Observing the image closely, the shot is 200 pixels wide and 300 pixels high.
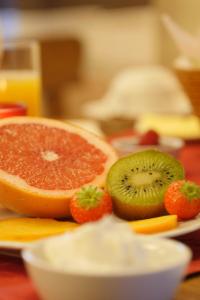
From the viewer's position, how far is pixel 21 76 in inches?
72.2

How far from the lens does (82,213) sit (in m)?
0.94

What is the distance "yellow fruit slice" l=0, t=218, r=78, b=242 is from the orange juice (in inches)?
33.5

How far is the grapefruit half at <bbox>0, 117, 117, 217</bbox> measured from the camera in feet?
3.28

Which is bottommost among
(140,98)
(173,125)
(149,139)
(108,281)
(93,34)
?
(93,34)

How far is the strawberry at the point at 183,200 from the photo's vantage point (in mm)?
932

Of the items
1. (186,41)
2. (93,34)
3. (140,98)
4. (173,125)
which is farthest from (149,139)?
(93,34)

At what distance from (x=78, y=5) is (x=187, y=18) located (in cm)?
119

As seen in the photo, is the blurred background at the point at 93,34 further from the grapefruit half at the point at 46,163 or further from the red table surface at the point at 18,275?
the red table surface at the point at 18,275

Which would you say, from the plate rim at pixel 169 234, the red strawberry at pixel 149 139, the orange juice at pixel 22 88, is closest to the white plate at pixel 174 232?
the plate rim at pixel 169 234

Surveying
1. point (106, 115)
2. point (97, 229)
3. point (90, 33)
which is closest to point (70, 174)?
point (97, 229)

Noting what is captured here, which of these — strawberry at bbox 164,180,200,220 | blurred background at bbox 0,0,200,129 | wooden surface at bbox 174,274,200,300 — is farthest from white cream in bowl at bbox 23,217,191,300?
blurred background at bbox 0,0,200,129

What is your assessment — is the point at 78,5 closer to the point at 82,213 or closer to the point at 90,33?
the point at 90,33

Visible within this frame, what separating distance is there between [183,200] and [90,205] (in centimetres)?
11

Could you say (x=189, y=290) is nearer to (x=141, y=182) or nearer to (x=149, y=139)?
(x=141, y=182)
